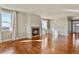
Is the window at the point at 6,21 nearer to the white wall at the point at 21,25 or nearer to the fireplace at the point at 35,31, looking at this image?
the white wall at the point at 21,25

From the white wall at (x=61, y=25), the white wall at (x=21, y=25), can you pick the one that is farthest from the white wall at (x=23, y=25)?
the white wall at (x=61, y=25)

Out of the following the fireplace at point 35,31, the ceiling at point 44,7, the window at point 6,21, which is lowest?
the fireplace at point 35,31

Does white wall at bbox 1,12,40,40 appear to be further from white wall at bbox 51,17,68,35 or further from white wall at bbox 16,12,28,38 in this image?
white wall at bbox 51,17,68,35

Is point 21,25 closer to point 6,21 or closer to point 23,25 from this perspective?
point 23,25

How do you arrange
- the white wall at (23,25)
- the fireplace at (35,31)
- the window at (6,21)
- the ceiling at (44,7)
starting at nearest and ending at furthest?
the ceiling at (44,7)
the window at (6,21)
the white wall at (23,25)
the fireplace at (35,31)

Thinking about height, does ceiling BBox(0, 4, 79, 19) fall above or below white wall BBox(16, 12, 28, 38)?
above

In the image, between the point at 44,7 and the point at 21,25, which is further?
the point at 21,25

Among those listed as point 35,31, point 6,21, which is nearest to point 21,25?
point 6,21

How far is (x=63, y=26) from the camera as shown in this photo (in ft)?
10.4

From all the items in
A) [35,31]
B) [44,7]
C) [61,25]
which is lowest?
[35,31]

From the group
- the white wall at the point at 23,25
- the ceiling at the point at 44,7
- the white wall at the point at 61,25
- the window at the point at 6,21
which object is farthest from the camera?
the white wall at the point at 61,25

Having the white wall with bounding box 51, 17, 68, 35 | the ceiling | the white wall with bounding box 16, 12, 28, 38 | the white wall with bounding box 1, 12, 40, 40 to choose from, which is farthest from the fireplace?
the ceiling
